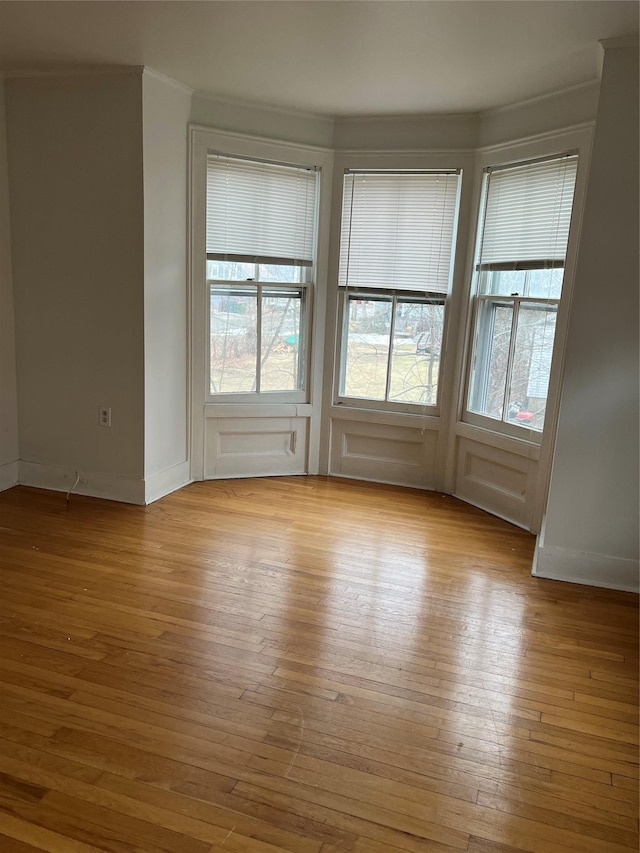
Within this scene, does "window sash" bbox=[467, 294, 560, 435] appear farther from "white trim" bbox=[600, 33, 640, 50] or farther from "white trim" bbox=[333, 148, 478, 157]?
"white trim" bbox=[600, 33, 640, 50]

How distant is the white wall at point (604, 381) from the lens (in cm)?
311

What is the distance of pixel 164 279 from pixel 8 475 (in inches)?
68.7

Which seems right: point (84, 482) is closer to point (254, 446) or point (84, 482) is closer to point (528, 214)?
point (254, 446)

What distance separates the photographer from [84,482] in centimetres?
445

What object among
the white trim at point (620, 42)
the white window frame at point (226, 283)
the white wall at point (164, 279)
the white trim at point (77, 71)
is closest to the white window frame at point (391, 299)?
the white window frame at point (226, 283)

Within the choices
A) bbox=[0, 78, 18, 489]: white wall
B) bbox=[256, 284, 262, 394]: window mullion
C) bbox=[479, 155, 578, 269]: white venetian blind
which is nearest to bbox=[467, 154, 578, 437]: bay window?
bbox=[479, 155, 578, 269]: white venetian blind

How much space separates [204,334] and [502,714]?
10.5ft

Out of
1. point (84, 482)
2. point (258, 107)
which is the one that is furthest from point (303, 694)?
point (258, 107)

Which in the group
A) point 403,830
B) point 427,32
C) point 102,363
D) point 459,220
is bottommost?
point 403,830

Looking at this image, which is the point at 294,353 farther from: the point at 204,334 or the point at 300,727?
the point at 300,727

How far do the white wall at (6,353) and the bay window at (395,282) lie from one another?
2.29 meters

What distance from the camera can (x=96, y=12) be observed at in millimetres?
3041

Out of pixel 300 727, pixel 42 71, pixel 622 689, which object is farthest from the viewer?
pixel 42 71

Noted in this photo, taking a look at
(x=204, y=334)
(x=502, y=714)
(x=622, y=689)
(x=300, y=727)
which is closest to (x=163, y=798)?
(x=300, y=727)
